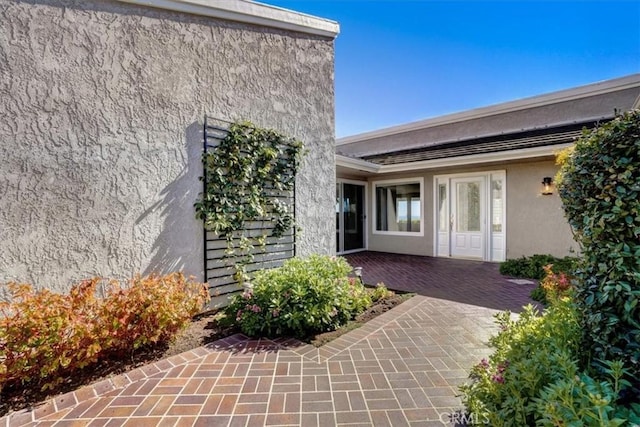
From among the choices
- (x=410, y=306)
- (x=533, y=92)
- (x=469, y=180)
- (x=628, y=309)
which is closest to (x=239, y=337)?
(x=410, y=306)

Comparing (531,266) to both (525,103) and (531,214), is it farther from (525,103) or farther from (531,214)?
(525,103)

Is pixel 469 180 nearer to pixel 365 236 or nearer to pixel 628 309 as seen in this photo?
pixel 365 236

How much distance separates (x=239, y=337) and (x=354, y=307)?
1898 mm

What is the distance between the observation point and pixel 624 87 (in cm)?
964

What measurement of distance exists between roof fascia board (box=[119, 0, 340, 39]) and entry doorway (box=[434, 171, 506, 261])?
6.61m

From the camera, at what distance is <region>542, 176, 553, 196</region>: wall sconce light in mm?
8766

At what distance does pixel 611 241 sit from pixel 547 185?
824cm

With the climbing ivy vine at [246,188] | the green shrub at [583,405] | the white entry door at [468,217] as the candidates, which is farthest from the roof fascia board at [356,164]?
the green shrub at [583,405]

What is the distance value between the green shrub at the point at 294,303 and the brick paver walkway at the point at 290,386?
0.25 meters

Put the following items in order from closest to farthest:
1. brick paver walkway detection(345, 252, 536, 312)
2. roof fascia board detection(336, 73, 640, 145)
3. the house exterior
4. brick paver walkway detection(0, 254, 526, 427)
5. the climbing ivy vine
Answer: brick paver walkway detection(0, 254, 526, 427)
the climbing ivy vine
brick paver walkway detection(345, 252, 536, 312)
the house exterior
roof fascia board detection(336, 73, 640, 145)

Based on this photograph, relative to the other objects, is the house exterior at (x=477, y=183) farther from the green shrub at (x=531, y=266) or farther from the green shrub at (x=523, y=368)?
the green shrub at (x=523, y=368)

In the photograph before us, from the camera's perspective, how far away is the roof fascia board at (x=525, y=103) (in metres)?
9.67

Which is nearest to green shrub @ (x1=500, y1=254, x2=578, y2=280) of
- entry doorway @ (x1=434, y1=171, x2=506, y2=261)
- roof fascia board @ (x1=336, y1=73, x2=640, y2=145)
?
entry doorway @ (x1=434, y1=171, x2=506, y2=261)

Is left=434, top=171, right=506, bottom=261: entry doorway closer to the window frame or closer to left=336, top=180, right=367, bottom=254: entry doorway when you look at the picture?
the window frame
